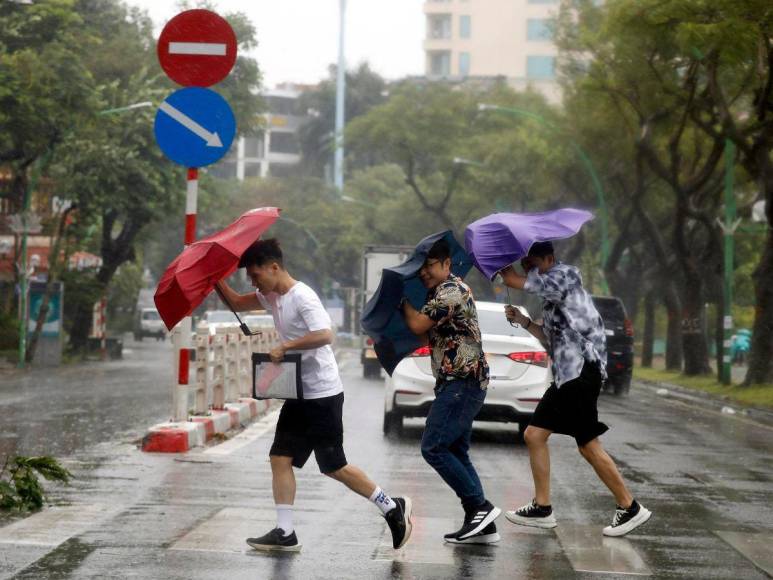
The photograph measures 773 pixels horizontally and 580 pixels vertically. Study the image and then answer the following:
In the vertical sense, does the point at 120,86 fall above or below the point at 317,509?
above

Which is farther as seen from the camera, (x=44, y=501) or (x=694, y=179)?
(x=694, y=179)

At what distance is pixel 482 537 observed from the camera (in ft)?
26.6

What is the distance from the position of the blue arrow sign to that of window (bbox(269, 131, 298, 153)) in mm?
112019

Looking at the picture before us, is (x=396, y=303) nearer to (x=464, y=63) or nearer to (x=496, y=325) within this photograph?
(x=496, y=325)

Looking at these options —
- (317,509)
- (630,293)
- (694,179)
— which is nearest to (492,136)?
(630,293)

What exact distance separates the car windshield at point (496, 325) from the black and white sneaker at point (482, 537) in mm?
7400

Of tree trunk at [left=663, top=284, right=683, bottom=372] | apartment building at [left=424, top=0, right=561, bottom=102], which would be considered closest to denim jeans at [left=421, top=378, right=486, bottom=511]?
tree trunk at [left=663, top=284, right=683, bottom=372]

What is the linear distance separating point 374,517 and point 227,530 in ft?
3.75

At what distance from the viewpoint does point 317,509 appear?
9492 millimetres

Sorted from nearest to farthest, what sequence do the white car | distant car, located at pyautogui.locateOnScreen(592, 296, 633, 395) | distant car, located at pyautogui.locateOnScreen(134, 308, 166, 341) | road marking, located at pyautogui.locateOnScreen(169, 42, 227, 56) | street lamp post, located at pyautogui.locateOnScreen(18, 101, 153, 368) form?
road marking, located at pyautogui.locateOnScreen(169, 42, 227, 56) < the white car < distant car, located at pyautogui.locateOnScreen(592, 296, 633, 395) < street lamp post, located at pyautogui.locateOnScreen(18, 101, 153, 368) < distant car, located at pyautogui.locateOnScreen(134, 308, 166, 341)

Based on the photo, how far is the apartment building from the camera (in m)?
103

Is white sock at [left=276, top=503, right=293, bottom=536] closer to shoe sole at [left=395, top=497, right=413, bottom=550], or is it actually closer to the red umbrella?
shoe sole at [left=395, top=497, right=413, bottom=550]

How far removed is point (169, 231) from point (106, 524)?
78.2 metres

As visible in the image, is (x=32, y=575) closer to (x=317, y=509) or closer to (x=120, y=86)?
(x=317, y=509)
